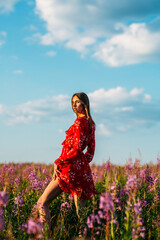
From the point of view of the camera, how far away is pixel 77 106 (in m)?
4.80

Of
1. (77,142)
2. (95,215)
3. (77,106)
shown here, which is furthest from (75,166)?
(95,215)

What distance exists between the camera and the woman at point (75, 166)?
14.9 ft

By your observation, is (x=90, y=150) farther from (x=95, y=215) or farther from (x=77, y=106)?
(x=95, y=215)

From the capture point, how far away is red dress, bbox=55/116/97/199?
4531mm

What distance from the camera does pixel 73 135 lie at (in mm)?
4699

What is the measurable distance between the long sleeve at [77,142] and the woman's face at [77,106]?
0.27m

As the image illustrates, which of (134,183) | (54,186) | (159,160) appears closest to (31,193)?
(54,186)

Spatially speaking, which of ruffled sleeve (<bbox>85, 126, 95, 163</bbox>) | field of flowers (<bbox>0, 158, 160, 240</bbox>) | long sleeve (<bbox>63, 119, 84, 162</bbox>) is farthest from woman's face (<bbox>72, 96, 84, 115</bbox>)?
field of flowers (<bbox>0, 158, 160, 240</bbox>)

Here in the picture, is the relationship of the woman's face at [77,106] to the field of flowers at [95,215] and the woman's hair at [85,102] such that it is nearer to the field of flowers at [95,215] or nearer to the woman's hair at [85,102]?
the woman's hair at [85,102]

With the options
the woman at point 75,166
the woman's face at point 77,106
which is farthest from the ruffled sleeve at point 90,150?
the woman's face at point 77,106

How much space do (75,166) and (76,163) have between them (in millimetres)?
49

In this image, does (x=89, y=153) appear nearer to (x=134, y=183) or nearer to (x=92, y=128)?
(x=92, y=128)

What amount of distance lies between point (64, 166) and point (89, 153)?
66 cm

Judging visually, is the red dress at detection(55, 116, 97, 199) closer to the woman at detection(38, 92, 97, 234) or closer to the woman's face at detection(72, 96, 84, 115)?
the woman at detection(38, 92, 97, 234)
